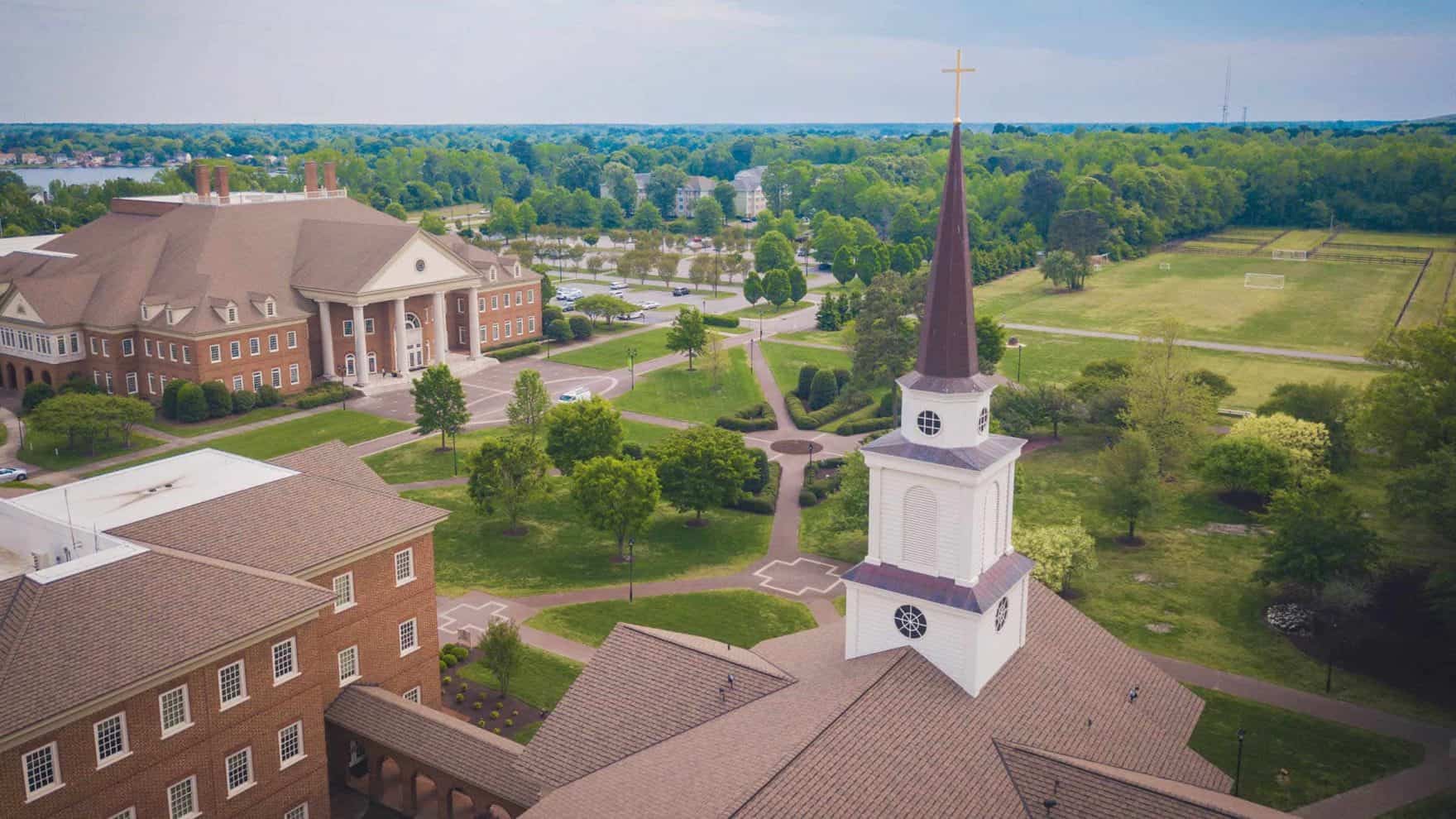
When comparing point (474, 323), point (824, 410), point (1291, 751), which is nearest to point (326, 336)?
point (474, 323)

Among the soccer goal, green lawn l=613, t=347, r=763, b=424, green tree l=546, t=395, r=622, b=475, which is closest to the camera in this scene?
green tree l=546, t=395, r=622, b=475

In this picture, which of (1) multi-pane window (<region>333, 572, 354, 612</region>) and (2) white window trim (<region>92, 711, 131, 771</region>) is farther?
(1) multi-pane window (<region>333, 572, 354, 612</region>)

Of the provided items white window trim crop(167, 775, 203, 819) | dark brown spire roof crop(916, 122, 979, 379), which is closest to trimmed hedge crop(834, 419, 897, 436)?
dark brown spire roof crop(916, 122, 979, 379)

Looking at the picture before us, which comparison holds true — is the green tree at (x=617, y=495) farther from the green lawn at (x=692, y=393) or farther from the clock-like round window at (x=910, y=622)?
the green lawn at (x=692, y=393)

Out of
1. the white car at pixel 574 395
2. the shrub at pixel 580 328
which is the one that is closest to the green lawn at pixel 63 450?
the white car at pixel 574 395

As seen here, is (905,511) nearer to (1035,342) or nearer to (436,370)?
(436,370)

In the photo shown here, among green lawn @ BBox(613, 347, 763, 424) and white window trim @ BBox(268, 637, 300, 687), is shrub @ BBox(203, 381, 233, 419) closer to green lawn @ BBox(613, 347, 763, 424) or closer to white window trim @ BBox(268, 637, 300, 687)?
green lawn @ BBox(613, 347, 763, 424)
